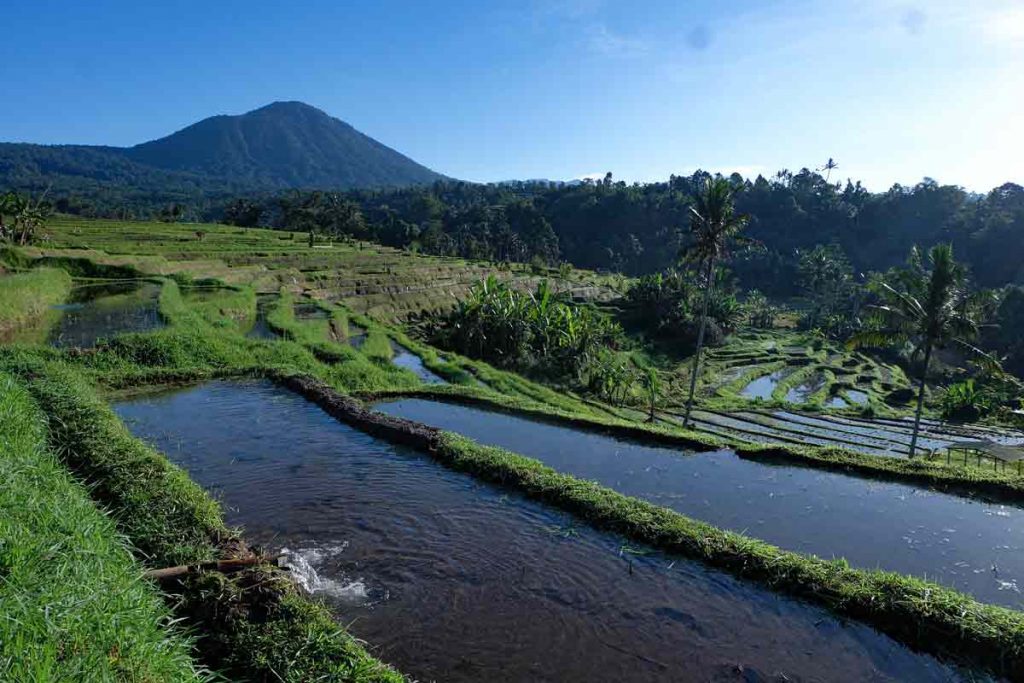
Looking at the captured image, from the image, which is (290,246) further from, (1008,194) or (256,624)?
(1008,194)

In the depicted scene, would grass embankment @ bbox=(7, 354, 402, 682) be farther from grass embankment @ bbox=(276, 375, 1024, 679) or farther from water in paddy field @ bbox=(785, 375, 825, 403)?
water in paddy field @ bbox=(785, 375, 825, 403)

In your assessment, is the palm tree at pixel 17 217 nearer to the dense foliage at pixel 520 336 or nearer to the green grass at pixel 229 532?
the green grass at pixel 229 532

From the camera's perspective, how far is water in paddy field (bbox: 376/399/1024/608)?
9.13 m

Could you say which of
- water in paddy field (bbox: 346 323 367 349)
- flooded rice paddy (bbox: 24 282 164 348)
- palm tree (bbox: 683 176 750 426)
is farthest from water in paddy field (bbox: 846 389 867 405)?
flooded rice paddy (bbox: 24 282 164 348)

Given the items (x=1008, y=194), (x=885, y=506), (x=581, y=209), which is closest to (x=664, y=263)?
(x=581, y=209)

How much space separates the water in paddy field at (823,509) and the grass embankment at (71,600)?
8337 mm

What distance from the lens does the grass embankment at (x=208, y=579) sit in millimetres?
5547

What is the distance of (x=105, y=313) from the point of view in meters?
24.5

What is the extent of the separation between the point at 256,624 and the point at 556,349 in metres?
31.9

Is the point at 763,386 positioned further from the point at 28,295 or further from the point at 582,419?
the point at 28,295

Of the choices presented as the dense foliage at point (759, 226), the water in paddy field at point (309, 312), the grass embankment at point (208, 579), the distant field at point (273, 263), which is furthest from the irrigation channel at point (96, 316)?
the dense foliage at point (759, 226)

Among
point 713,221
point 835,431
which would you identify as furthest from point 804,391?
point 713,221

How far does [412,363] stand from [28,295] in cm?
1491

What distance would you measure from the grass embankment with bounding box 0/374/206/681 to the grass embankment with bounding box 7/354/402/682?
43cm
